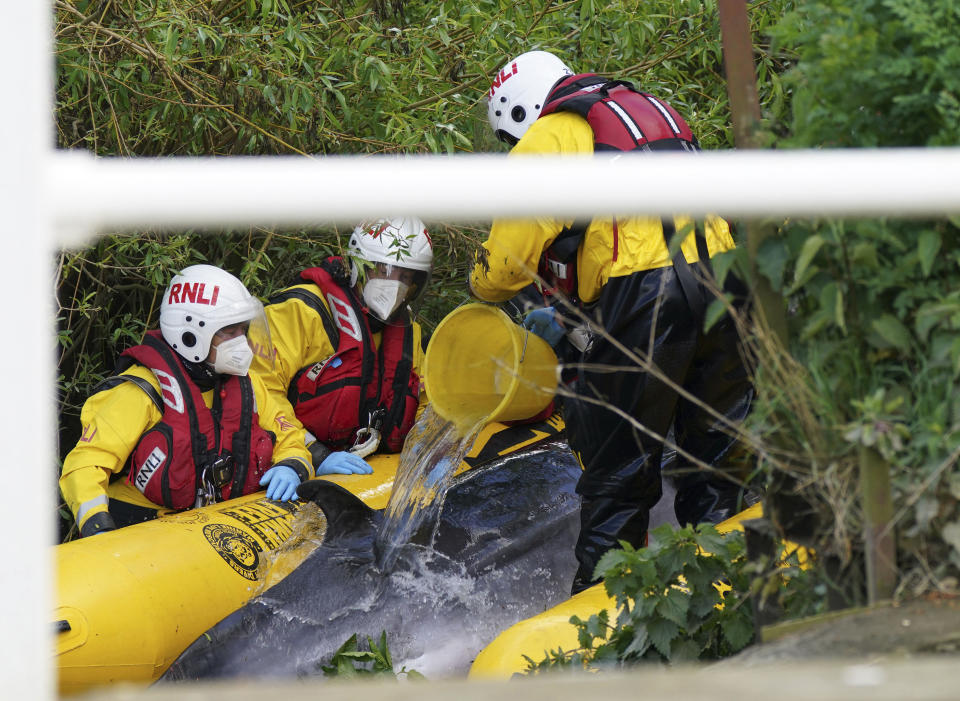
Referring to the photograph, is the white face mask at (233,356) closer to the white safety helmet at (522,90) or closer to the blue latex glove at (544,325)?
the blue latex glove at (544,325)

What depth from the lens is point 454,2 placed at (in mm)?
5230

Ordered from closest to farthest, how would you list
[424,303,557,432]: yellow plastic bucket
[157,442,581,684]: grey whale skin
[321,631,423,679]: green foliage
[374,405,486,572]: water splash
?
[321,631,423,679]: green foliage, [157,442,581,684]: grey whale skin, [374,405,486,572]: water splash, [424,303,557,432]: yellow plastic bucket

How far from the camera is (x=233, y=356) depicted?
190 inches

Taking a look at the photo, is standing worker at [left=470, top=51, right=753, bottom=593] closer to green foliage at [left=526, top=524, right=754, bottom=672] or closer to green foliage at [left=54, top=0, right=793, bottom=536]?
green foliage at [left=54, top=0, right=793, bottom=536]

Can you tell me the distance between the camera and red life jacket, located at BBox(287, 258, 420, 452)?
5.43 meters

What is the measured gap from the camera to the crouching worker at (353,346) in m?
5.37

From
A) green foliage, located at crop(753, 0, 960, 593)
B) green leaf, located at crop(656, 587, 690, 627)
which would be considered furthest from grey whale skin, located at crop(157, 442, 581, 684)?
green foliage, located at crop(753, 0, 960, 593)

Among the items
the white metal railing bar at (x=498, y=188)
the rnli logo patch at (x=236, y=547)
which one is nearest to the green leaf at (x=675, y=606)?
the white metal railing bar at (x=498, y=188)

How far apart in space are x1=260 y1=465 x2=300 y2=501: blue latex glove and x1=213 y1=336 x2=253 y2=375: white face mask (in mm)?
460

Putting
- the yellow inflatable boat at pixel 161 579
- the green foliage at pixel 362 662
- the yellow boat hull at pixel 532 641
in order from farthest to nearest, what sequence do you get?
1. the green foliage at pixel 362 662
2. the yellow inflatable boat at pixel 161 579
3. the yellow boat hull at pixel 532 641

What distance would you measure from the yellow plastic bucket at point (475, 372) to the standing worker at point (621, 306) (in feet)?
1.32

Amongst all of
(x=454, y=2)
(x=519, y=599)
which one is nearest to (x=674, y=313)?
(x=519, y=599)

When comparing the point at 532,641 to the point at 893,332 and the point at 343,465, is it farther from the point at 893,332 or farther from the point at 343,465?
the point at 893,332

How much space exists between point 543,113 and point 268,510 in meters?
1.83
